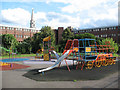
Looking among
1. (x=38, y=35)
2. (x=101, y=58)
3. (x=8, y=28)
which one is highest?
(x=8, y=28)

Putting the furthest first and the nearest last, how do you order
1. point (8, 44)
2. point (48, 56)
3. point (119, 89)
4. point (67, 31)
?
point (67, 31)
point (8, 44)
point (48, 56)
point (119, 89)

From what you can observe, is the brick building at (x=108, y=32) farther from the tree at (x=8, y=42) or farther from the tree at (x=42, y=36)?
the tree at (x=8, y=42)

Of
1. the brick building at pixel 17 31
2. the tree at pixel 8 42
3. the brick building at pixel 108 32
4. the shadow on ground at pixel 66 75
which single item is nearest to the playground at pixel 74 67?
the shadow on ground at pixel 66 75

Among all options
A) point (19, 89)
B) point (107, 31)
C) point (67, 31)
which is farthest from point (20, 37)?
point (19, 89)

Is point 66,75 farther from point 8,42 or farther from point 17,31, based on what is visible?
point 17,31

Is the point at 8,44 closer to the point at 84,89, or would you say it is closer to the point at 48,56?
the point at 48,56

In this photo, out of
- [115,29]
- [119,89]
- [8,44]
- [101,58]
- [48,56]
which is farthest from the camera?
[115,29]

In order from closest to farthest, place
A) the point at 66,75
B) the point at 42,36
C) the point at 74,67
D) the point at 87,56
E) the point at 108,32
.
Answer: the point at 66,75
the point at 87,56
the point at 74,67
the point at 42,36
the point at 108,32

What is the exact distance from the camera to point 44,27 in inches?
2197

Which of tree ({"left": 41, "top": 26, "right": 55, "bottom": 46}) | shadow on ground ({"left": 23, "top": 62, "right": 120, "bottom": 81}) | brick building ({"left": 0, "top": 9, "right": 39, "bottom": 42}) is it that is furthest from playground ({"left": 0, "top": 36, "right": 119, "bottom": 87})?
Answer: brick building ({"left": 0, "top": 9, "right": 39, "bottom": 42})

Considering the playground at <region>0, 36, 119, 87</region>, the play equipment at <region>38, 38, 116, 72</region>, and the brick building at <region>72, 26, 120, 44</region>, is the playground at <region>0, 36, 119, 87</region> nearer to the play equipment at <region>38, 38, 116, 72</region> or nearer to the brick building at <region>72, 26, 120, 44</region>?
the play equipment at <region>38, 38, 116, 72</region>

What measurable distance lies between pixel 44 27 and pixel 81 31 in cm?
3162

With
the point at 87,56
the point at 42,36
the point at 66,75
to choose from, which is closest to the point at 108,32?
the point at 42,36

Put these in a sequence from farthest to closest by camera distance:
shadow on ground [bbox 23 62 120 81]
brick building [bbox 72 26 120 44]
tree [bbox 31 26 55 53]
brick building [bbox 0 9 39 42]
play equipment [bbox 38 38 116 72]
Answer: brick building [bbox 0 9 39 42]
brick building [bbox 72 26 120 44]
tree [bbox 31 26 55 53]
play equipment [bbox 38 38 116 72]
shadow on ground [bbox 23 62 120 81]
